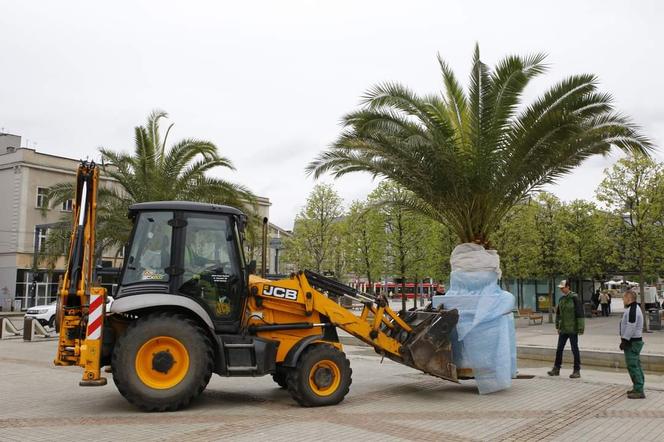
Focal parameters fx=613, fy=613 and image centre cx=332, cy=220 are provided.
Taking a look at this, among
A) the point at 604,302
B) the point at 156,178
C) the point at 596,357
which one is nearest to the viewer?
the point at 596,357

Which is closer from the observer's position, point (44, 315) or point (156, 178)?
point (156, 178)

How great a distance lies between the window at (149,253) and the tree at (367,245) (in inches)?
889

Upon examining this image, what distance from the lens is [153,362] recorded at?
314 inches

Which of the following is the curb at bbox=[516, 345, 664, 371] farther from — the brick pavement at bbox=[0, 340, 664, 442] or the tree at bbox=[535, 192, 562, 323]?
the tree at bbox=[535, 192, 562, 323]

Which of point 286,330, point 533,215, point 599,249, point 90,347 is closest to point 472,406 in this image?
point 286,330

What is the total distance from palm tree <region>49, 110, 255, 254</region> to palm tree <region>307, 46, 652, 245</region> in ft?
26.1

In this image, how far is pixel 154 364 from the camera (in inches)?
314

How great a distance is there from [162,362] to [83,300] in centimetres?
148

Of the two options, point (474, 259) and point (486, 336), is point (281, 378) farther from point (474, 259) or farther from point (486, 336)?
point (474, 259)

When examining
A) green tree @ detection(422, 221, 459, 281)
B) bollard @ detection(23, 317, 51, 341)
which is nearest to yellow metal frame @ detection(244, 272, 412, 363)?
bollard @ detection(23, 317, 51, 341)

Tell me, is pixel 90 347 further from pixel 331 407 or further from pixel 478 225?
pixel 478 225

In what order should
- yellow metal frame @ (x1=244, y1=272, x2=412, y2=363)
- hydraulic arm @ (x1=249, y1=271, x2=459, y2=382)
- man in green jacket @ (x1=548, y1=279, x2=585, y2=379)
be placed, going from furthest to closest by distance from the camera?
man in green jacket @ (x1=548, y1=279, x2=585, y2=379), hydraulic arm @ (x1=249, y1=271, x2=459, y2=382), yellow metal frame @ (x1=244, y1=272, x2=412, y2=363)

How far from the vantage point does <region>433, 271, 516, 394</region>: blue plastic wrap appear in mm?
9695

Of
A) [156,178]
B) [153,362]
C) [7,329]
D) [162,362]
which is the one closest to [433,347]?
[162,362]
